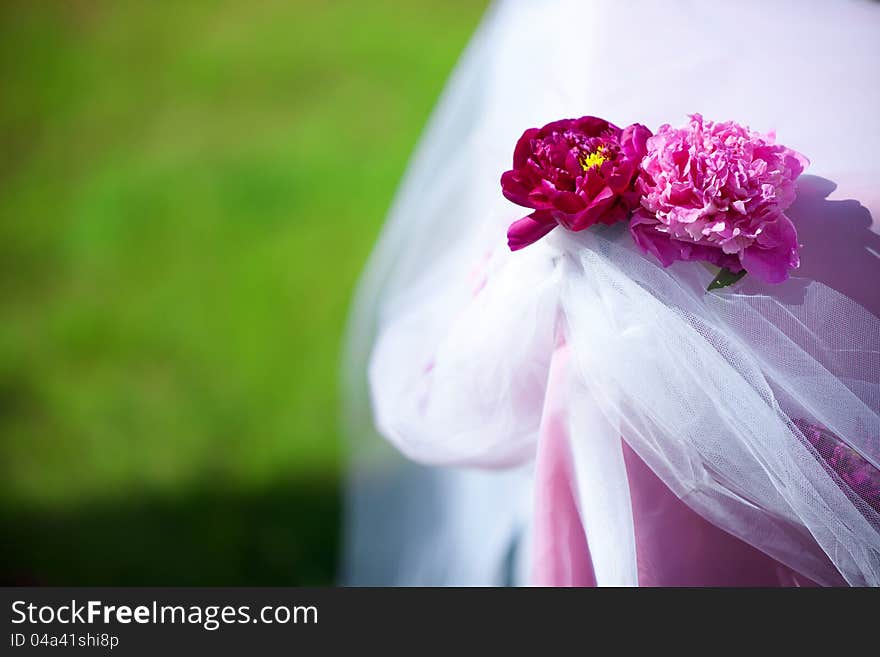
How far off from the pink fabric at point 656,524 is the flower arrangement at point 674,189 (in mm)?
153

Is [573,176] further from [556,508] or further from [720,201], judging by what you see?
[556,508]

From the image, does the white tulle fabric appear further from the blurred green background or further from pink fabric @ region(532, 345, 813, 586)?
the blurred green background

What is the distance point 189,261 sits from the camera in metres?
3.20

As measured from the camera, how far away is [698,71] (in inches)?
45.3

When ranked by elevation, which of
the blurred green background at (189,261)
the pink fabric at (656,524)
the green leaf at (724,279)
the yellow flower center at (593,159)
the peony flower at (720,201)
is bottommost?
the pink fabric at (656,524)

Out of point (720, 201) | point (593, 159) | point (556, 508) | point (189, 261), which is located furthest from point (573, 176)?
point (189, 261)

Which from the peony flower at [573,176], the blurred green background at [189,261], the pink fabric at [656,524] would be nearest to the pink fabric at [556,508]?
the pink fabric at [656,524]

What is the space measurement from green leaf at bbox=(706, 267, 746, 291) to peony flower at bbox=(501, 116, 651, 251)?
11cm

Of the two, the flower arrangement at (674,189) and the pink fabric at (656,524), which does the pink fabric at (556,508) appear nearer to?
the pink fabric at (656,524)

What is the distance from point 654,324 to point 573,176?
0.55 feet

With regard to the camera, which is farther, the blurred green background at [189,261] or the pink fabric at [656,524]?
the blurred green background at [189,261]

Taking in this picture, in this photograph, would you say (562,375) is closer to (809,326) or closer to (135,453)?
(809,326)

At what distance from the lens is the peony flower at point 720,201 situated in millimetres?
939

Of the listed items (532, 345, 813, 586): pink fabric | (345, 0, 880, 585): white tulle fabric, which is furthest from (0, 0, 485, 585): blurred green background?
(532, 345, 813, 586): pink fabric
